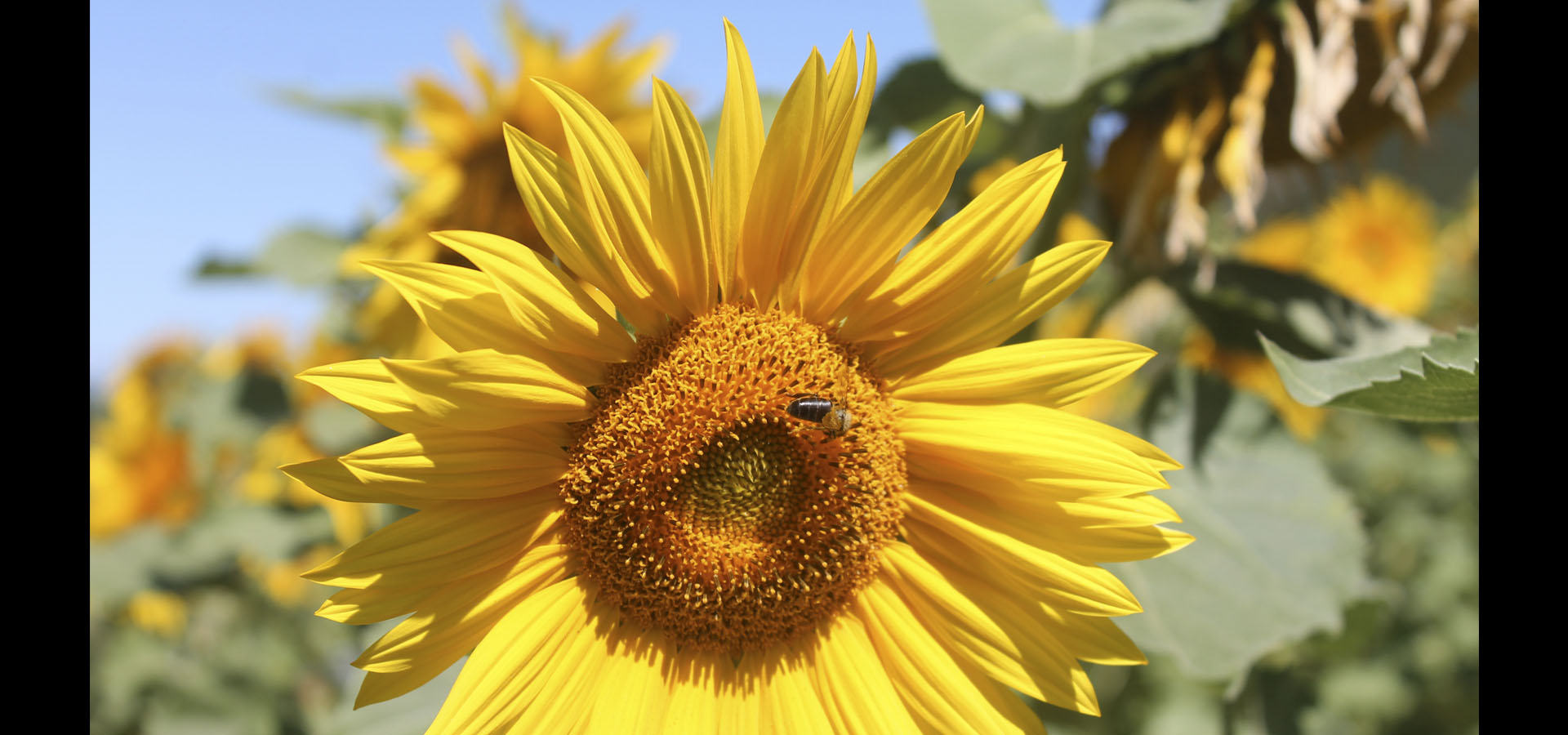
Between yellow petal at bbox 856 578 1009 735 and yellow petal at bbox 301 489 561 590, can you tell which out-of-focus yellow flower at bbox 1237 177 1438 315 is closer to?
yellow petal at bbox 856 578 1009 735

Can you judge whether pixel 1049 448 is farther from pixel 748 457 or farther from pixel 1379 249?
pixel 1379 249

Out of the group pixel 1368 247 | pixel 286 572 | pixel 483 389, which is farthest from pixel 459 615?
pixel 1368 247

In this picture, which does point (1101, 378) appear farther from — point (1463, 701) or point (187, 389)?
point (187, 389)

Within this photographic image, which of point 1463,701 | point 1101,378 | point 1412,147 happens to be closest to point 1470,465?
point 1463,701

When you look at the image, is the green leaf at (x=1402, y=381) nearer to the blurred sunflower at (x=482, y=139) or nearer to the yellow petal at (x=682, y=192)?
the yellow petal at (x=682, y=192)

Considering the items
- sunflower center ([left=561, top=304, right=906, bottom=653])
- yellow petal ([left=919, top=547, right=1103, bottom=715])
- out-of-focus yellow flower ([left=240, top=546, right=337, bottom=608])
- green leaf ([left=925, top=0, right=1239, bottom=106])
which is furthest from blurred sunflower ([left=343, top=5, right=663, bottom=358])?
yellow petal ([left=919, top=547, right=1103, bottom=715])

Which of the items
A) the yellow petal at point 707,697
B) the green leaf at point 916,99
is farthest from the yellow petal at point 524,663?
the green leaf at point 916,99
